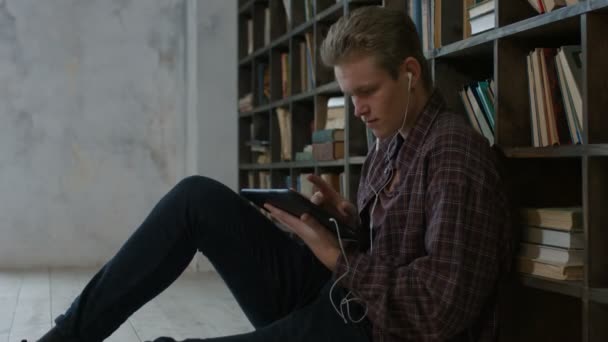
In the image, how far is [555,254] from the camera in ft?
6.09

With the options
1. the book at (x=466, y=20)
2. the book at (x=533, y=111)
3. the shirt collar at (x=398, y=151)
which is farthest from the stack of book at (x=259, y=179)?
the book at (x=533, y=111)

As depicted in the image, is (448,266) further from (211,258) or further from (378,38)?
(211,258)

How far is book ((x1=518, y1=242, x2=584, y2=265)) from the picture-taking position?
1.83 m

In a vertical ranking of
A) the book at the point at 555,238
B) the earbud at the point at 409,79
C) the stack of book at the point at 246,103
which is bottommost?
the book at the point at 555,238

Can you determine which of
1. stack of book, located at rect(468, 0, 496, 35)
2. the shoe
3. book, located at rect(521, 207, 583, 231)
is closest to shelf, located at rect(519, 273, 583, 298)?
book, located at rect(521, 207, 583, 231)

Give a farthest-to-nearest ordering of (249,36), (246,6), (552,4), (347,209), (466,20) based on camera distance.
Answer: (249,36) < (246,6) < (466,20) < (347,209) < (552,4)

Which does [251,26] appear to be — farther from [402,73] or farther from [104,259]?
[402,73]

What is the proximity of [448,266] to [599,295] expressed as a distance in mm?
388

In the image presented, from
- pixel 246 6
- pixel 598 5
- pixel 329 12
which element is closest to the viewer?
pixel 598 5

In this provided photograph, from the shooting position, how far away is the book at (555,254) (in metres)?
1.83

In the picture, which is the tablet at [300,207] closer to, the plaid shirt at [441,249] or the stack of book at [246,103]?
the plaid shirt at [441,249]

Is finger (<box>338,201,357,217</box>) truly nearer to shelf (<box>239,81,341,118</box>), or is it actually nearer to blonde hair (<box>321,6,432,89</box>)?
blonde hair (<box>321,6,432,89</box>)

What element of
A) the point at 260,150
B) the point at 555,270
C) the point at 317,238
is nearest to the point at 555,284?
the point at 555,270

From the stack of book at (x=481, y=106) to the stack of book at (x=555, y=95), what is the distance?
4.7 inches
